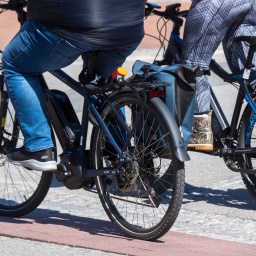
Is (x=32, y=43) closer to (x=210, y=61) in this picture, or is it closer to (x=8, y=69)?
(x=8, y=69)

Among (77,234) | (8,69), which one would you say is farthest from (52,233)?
(8,69)

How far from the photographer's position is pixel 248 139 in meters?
6.02

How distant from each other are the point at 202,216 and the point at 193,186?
0.91 metres

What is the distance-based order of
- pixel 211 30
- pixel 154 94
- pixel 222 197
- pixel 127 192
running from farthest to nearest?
pixel 222 197, pixel 211 30, pixel 127 192, pixel 154 94

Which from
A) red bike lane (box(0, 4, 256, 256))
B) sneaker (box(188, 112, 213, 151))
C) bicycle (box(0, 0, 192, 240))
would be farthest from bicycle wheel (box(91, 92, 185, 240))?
sneaker (box(188, 112, 213, 151))

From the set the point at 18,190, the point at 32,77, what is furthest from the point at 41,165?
→ the point at 18,190

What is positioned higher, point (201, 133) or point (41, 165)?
point (201, 133)

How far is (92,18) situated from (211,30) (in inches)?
48.3

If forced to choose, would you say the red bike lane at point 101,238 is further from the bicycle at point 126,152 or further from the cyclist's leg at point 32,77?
the cyclist's leg at point 32,77

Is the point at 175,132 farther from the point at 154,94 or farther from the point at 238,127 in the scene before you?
the point at 238,127

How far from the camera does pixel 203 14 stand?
5.86 meters

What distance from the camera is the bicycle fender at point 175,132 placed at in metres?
4.89

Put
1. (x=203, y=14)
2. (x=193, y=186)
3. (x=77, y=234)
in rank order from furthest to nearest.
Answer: (x=193, y=186) → (x=203, y=14) → (x=77, y=234)

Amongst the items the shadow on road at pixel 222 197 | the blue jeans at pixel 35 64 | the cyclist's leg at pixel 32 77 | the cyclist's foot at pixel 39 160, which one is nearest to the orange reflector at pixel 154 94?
the blue jeans at pixel 35 64
